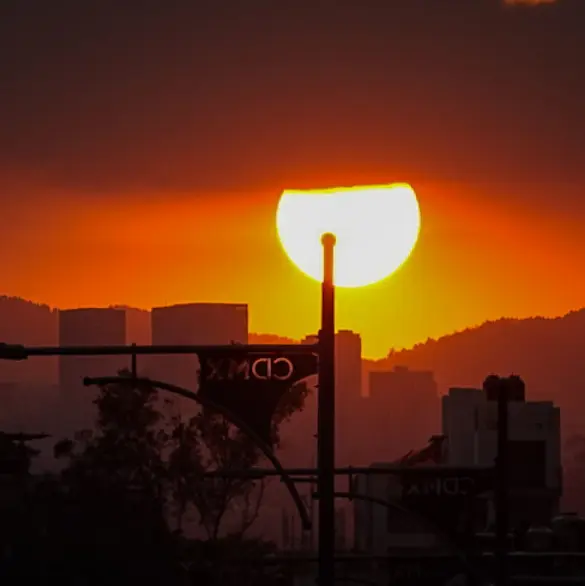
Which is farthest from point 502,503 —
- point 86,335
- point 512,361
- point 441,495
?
point 512,361

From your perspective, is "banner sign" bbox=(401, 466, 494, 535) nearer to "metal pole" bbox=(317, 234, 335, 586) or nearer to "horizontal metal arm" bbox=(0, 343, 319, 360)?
"metal pole" bbox=(317, 234, 335, 586)

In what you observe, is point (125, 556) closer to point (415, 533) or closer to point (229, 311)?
point (415, 533)

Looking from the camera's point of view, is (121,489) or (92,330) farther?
(92,330)

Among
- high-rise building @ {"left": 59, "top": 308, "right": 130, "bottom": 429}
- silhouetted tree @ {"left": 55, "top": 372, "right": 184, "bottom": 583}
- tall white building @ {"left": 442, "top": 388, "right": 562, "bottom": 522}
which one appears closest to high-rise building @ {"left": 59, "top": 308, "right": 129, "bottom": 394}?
high-rise building @ {"left": 59, "top": 308, "right": 130, "bottom": 429}

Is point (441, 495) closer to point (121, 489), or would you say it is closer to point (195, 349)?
point (195, 349)

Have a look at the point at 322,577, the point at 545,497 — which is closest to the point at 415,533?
the point at 545,497

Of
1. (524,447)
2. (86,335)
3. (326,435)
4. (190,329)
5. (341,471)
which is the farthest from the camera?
(86,335)

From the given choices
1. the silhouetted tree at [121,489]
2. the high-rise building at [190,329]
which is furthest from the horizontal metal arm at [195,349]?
the high-rise building at [190,329]
